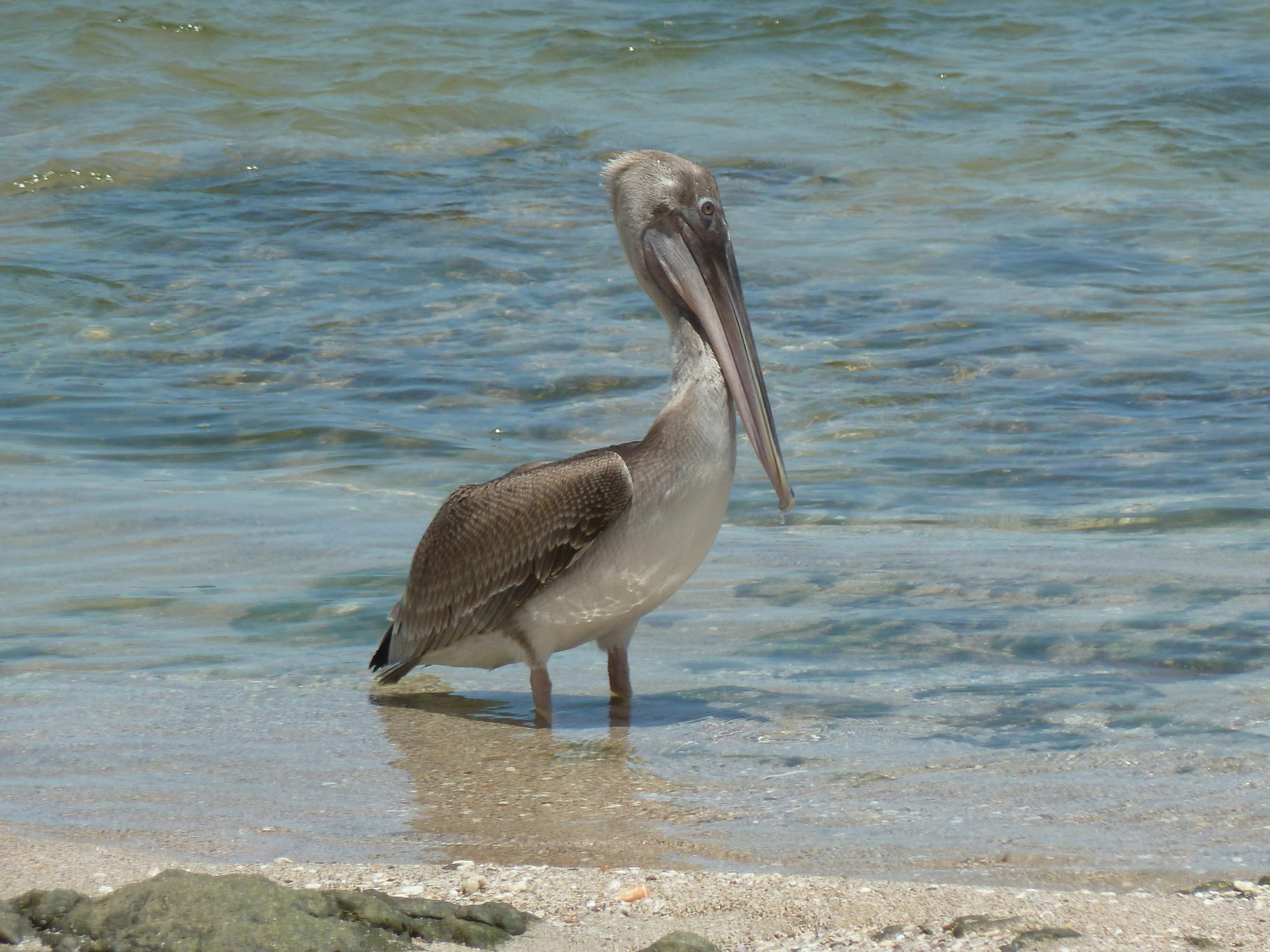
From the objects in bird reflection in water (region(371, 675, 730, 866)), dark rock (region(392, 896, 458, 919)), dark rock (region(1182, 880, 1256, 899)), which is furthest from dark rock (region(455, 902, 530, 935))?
dark rock (region(1182, 880, 1256, 899))

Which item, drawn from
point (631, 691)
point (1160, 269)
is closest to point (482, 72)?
point (1160, 269)

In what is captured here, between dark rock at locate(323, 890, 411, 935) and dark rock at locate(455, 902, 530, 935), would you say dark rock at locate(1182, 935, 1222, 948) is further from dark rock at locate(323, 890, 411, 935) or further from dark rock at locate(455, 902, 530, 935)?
dark rock at locate(323, 890, 411, 935)

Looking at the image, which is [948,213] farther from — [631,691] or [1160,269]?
[631,691]

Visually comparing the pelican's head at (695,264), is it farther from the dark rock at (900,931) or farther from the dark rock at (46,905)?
the dark rock at (46,905)

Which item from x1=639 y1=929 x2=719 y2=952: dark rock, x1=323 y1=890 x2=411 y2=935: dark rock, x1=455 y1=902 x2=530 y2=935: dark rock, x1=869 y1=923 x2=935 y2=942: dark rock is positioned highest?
x1=323 y1=890 x2=411 y2=935: dark rock

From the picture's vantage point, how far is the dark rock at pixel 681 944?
258cm

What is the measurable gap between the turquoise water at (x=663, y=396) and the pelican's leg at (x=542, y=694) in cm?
8

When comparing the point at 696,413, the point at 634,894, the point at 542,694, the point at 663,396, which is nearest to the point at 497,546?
the point at 542,694

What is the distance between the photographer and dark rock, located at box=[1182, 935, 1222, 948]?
268 centimetres

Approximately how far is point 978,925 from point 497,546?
7.35 feet

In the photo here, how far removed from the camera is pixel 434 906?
272 centimetres

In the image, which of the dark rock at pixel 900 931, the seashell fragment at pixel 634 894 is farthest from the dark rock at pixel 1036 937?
the seashell fragment at pixel 634 894

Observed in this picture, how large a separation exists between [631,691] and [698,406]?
0.86 m

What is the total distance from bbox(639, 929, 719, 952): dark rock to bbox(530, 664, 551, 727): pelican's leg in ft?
6.55
